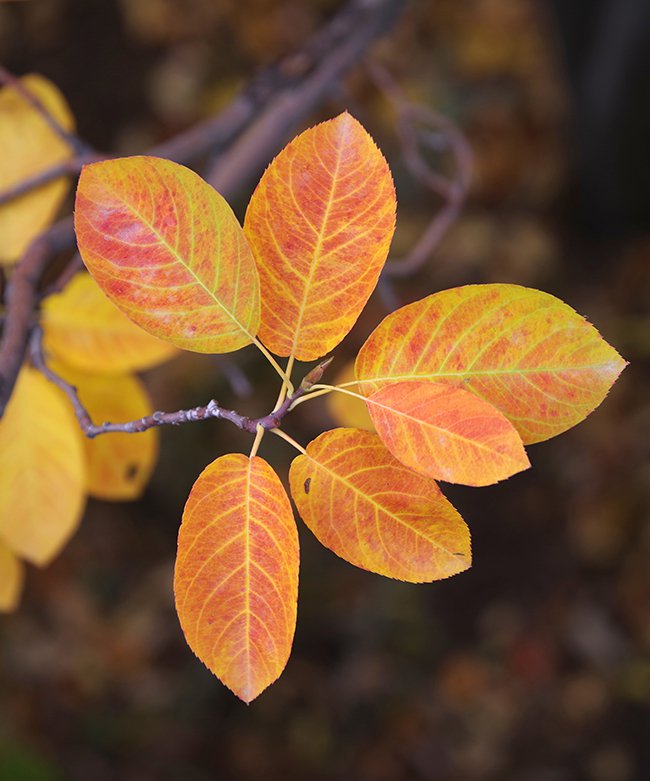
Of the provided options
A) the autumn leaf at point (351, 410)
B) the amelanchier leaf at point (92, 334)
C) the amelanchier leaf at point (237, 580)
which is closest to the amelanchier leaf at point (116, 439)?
the amelanchier leaf at point (92, 334)

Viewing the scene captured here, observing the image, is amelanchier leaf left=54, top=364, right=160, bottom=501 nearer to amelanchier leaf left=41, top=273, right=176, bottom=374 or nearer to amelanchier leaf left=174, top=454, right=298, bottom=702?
amelanchier leaf left=41, top=273, right=176, bottom=374

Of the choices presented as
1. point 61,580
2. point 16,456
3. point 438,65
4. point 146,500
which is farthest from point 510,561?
point 16,456

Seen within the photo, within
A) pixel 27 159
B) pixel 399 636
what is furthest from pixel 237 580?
pixel 399 636

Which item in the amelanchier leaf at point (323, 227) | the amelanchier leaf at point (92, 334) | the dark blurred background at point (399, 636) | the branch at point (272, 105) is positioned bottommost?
the dark blurred background at point (399, 636)

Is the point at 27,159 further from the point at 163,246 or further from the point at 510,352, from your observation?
the point at 510,352

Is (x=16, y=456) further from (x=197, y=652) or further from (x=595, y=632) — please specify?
(x=595, y=632)

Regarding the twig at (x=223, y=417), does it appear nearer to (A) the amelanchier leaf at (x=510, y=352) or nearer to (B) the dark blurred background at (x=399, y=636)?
(A) the amelanchier leaf at (x=510, y=352)
